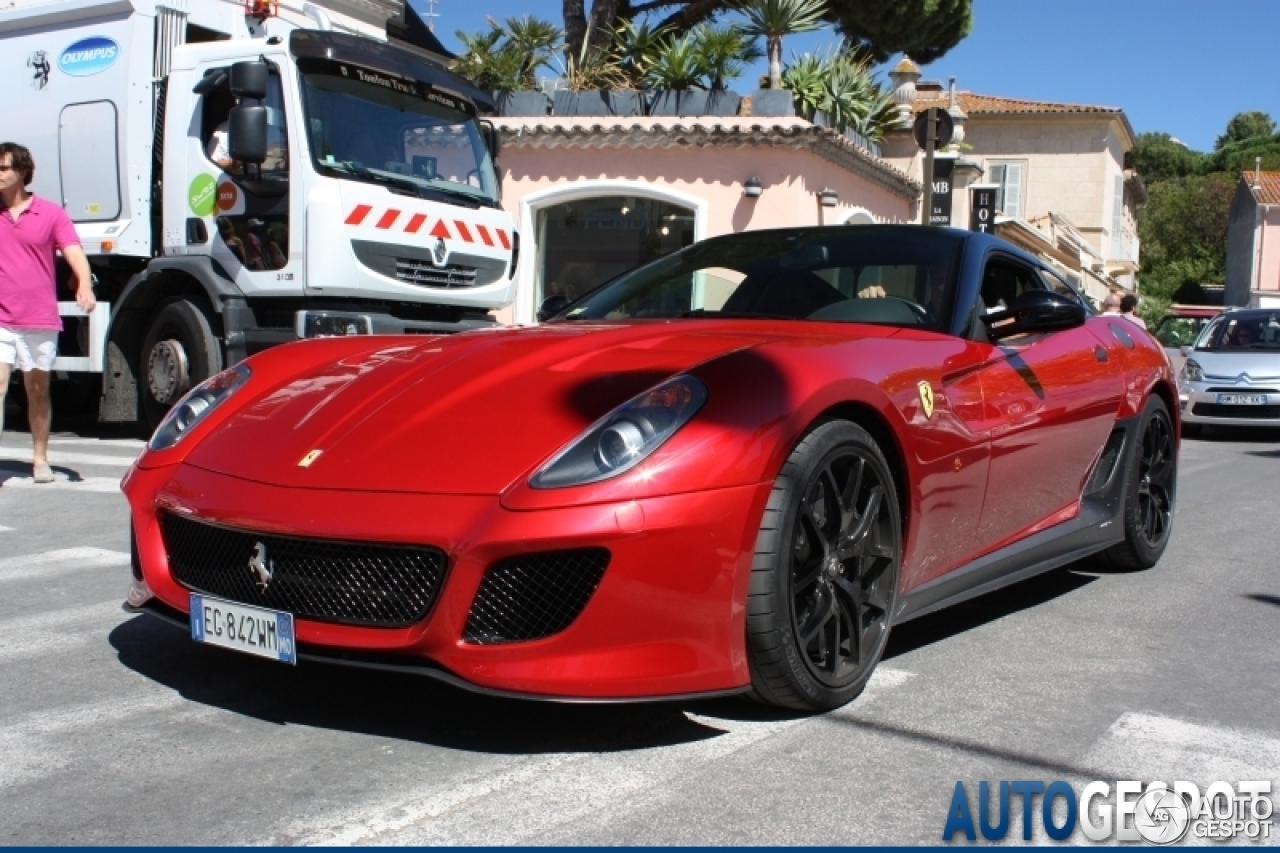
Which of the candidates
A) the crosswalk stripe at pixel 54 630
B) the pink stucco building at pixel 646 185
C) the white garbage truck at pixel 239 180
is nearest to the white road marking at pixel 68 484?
the white garbage truck at pixel 239 180

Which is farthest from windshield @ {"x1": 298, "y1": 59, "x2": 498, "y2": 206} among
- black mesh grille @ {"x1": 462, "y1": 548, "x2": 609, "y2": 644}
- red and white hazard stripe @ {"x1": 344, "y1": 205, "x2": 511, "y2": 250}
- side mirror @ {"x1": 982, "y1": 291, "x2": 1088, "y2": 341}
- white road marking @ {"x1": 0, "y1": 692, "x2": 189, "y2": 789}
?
black mesh grille @ {"x1": 462, "y1": 548, "x2": 609, "y2": 644}

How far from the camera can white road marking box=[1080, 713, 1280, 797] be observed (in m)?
3.18

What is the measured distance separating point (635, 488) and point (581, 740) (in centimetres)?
66

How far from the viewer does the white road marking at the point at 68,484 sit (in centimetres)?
755

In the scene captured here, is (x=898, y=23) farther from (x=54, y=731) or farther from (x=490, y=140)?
(x=54, y=731)

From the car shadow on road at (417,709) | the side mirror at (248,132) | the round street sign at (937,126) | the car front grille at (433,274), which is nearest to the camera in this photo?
the car shadow on road at (417,709)

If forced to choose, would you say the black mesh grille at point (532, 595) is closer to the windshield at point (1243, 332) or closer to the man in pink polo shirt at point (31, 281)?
the man in pink polo shirt at point (31, 281)

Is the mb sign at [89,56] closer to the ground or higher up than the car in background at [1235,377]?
higher up

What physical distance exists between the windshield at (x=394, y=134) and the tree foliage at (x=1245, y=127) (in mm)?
99840

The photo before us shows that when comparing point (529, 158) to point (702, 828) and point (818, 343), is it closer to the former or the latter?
point (818, 343)

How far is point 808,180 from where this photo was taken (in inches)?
666

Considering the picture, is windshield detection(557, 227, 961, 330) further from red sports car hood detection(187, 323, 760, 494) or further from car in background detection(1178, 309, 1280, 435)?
car in background detection(1178, 309, 1280, 435)

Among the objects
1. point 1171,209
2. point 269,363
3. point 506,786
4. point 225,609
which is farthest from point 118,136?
point 1171,209

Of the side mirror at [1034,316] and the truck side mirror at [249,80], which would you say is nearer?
the side mirror at [1034,316]
